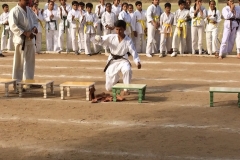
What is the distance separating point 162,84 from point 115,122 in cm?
336

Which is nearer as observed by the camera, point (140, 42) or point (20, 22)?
point (20, 22)

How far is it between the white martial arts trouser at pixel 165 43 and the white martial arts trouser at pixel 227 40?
1.54m

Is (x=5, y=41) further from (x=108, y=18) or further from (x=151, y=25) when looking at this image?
(x=151, y=25)

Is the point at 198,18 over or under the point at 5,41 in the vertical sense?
over

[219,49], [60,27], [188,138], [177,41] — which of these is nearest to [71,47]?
[60,27]

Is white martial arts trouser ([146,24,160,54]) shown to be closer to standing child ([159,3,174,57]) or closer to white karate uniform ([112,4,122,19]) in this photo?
standing child ([159,3,174,57])

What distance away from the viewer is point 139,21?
1617 cm

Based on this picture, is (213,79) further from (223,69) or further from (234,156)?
(234,156)

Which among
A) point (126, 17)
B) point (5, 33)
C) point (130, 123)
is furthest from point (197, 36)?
point (130, 123)

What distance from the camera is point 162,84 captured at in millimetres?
11352

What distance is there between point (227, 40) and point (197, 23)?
92 cm

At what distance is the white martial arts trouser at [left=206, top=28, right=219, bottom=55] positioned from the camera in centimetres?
1515

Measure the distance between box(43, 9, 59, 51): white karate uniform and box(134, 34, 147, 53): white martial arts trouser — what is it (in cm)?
231

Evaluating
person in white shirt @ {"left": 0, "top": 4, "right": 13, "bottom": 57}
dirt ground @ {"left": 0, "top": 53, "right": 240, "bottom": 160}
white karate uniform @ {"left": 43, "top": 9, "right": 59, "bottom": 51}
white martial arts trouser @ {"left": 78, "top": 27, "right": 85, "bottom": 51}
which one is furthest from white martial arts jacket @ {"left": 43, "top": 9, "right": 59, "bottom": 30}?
dirt ground @ {"left": 0, "top": 53, "right": 240, "bottom": 160}
